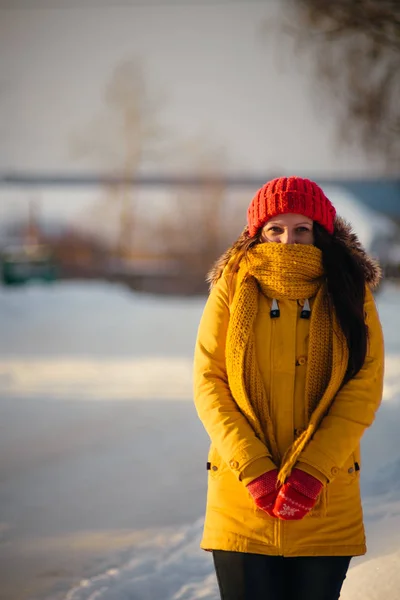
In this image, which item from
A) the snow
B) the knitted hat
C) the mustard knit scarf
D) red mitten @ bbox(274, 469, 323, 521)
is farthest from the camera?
the snow

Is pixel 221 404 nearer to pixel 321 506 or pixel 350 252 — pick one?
pixel 321 506

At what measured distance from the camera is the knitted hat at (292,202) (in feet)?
6.27

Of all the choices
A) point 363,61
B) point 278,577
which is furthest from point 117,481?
point 363,61

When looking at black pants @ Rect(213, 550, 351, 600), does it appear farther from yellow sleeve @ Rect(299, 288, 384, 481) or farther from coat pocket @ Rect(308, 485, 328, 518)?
yellow sleeve @ Rect(299, 288, 384, 481)

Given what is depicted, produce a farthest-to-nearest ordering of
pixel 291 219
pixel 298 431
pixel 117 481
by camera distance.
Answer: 1. pixel 117 481
2. pixel 291 219
3. pixel 298 431

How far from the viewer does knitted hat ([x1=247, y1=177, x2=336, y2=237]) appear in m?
1.91

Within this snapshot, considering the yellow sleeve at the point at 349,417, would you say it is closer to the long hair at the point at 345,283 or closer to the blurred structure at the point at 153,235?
the long hair at the point at 345,283

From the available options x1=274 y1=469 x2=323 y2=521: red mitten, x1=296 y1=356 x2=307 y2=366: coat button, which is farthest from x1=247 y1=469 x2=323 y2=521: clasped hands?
x1=296 y1=356 x2=307 y2=366: coat button

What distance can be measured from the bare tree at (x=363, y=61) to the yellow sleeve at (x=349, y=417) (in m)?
4.68

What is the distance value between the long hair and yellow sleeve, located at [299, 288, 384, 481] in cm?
3

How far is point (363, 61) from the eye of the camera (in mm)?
7297

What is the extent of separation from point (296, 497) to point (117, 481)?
2.92m

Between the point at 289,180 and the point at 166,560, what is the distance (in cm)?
203

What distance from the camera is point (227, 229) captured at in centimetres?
2175
